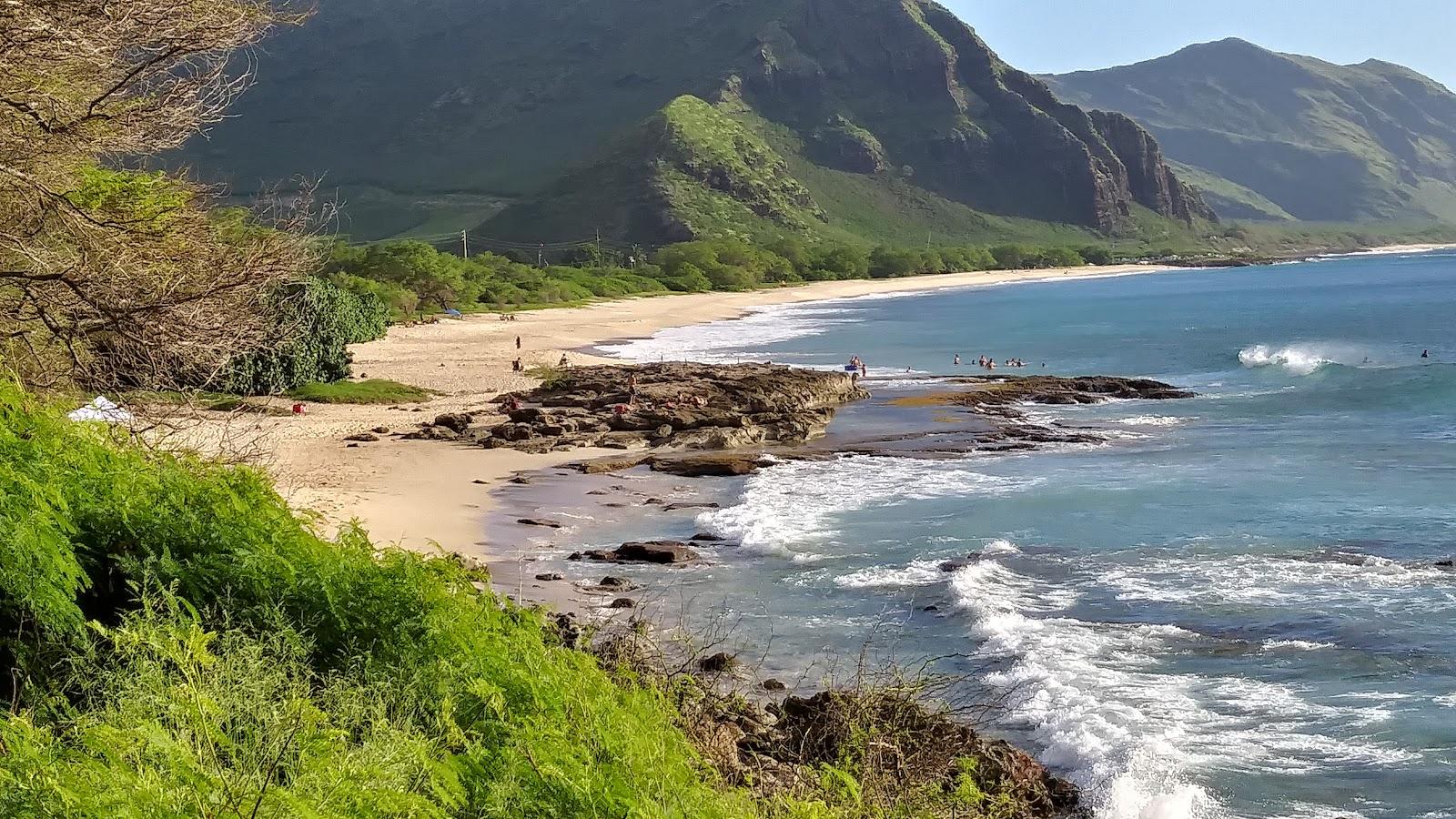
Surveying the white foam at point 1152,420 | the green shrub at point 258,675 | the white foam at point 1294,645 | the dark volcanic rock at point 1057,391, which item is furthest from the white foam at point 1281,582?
the dark volcanic rock at point 1057,391

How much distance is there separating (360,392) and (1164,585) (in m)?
27.0

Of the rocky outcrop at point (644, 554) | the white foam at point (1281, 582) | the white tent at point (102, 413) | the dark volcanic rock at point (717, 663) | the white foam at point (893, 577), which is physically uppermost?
the white tent at point (102, 413)

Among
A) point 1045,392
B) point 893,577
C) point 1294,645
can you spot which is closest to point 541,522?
point 893,577

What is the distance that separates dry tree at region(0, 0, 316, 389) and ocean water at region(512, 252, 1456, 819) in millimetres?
7466

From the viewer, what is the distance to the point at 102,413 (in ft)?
35.3

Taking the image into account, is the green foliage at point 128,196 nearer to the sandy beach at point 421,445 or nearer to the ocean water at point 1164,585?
the sandy beach at point 421,445

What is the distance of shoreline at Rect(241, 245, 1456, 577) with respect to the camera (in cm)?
2123

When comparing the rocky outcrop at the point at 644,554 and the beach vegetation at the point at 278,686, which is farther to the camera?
the rocky outcrop at the point at 644,554

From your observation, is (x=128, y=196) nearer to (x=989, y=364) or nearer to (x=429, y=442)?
(x=429, y=442)

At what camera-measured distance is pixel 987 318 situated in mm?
96875

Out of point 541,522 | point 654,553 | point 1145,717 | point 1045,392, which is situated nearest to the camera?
point 1145,717

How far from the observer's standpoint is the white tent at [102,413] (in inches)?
405

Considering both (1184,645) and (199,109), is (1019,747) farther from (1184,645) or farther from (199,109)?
(199,109)

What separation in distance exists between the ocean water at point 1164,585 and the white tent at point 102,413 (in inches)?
298
